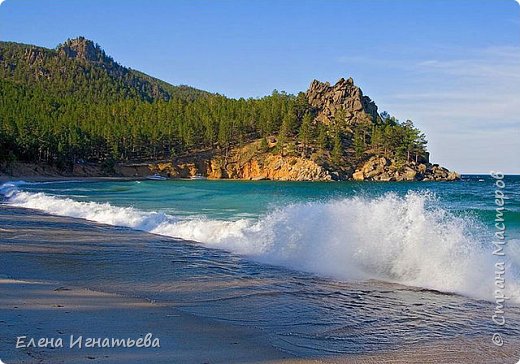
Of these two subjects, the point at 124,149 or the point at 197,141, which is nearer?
the point at 124,149

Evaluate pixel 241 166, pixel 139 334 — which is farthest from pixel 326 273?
pixel 241 166

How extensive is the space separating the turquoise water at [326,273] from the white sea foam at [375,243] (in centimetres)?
4

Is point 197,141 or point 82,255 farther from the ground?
point 197,141

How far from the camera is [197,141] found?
130000mm

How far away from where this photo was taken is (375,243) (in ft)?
45.0

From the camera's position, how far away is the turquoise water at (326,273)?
773 centimetres

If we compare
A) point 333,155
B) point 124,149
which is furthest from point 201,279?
point 124,149

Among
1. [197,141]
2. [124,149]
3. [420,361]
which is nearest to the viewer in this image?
[420,361]

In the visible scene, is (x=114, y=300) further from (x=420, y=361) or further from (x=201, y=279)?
(x=420, y=361)

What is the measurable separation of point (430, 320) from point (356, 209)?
786 centimetres

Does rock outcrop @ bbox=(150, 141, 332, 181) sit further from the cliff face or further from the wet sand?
the wet sand

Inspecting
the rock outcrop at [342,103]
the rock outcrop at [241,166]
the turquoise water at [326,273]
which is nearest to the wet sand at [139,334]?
the turquoise water at [326,273]

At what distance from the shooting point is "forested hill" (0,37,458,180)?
107938 mm

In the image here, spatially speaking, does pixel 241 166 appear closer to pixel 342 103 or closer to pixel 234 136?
pixel 234 136
